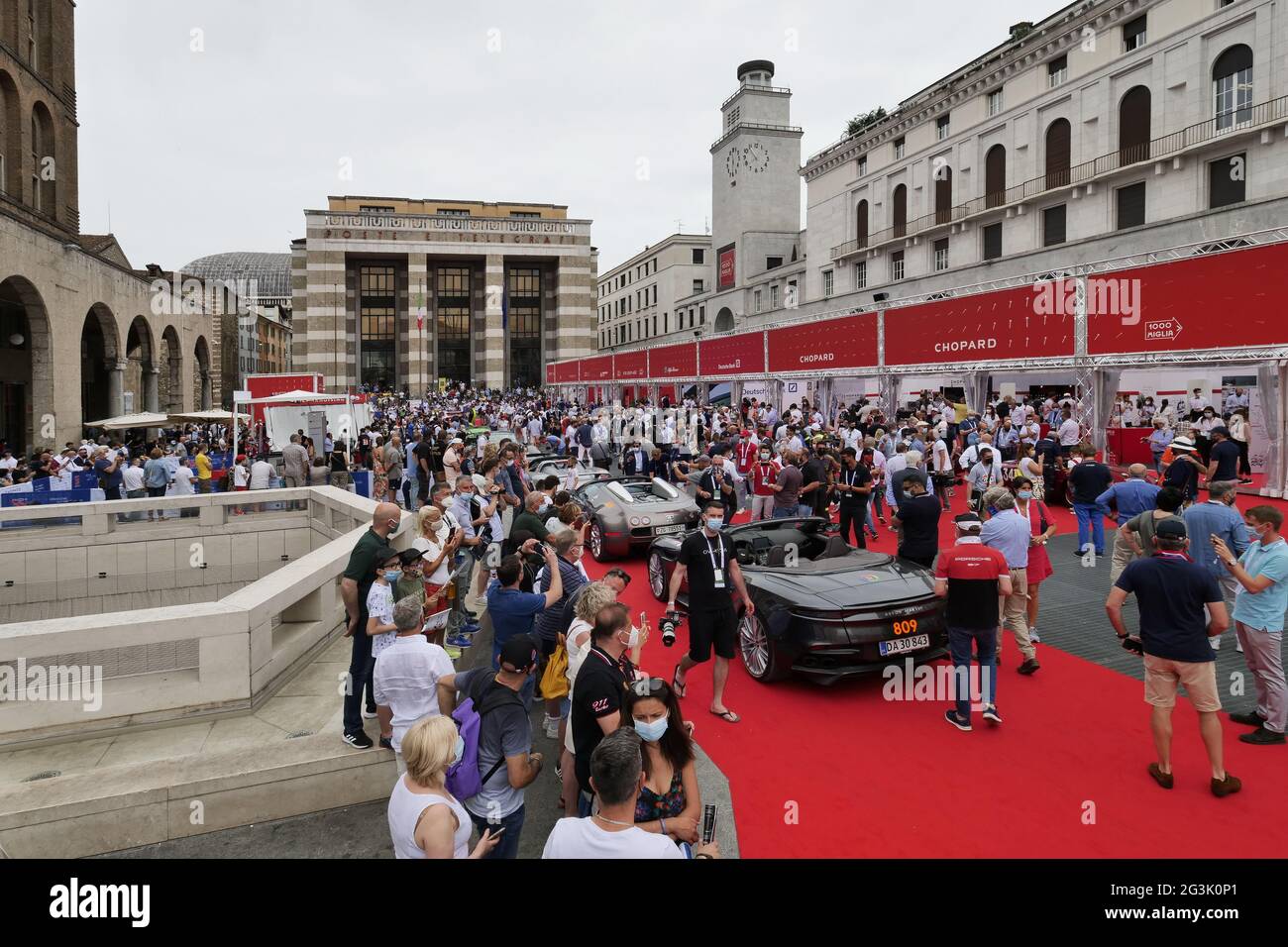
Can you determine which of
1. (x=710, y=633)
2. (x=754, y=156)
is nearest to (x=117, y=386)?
(x=710, y=633)

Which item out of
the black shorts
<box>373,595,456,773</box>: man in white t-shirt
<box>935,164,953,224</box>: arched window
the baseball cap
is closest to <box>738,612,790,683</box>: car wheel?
the black shorts

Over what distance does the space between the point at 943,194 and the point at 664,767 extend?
149 ft

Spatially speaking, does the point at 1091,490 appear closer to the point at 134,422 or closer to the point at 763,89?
the point at 134,422

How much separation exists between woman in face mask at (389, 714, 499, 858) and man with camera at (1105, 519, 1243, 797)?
4.53 m

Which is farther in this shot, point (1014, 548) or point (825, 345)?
point (825, 345)

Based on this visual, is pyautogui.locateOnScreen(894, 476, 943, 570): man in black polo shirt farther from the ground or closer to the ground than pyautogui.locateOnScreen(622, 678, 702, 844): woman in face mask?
farther from the ground

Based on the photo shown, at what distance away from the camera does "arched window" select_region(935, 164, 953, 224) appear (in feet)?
134

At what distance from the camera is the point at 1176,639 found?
478 centimetres

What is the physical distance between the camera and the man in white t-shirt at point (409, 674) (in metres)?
4.29

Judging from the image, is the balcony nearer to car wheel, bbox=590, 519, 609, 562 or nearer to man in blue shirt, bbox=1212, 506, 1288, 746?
man in blue shirt, bbox=1212, 506, 1288, 746

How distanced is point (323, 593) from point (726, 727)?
15.2 feet

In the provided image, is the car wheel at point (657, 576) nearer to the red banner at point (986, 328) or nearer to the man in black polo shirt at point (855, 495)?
the man in black polo shirt at point (855, 495)

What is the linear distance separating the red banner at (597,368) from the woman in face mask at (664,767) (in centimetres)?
4186

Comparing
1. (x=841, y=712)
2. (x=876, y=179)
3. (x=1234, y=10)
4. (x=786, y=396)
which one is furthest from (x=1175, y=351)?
(x=876, y=179)
